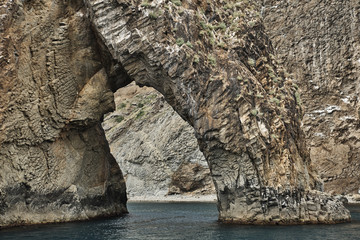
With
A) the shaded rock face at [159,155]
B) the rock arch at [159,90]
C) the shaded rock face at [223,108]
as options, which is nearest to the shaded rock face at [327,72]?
the shaded rock face at [159,155]

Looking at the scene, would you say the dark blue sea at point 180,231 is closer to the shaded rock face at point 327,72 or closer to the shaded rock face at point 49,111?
the shaded rock face at point 49,111

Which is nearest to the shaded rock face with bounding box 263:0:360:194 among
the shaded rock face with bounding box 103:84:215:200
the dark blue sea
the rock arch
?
the shaded rock face with bounding box 103:84:215:200

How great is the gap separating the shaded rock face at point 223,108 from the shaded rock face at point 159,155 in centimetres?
3548

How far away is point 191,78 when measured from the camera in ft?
105

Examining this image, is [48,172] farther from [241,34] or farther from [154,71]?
[241,34]

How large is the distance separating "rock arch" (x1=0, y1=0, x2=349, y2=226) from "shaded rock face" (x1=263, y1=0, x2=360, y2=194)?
26.4m

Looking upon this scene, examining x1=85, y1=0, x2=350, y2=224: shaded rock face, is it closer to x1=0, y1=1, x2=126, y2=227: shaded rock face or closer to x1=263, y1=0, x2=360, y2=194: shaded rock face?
x1=0, y1=1, x2=126, y2=227: shaded rock face

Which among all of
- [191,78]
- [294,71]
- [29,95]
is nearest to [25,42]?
[29,95]

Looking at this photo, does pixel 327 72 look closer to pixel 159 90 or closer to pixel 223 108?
pixel 223 108

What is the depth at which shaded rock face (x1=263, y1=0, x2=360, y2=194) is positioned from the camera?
60.1m

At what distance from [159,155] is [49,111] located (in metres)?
37.4

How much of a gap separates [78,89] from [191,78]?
1054cm

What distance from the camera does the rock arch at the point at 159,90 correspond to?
103 feet

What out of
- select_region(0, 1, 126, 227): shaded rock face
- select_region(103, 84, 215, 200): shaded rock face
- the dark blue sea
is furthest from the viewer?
select_region(103, 84, 215, 200): shaded rock face
